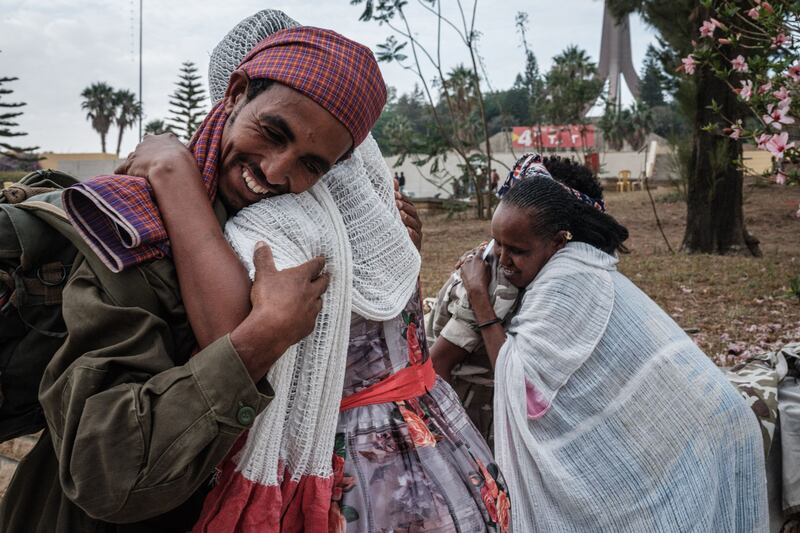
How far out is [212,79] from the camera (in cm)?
165

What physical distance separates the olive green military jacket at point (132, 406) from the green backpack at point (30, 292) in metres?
0.08

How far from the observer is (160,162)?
134 cm

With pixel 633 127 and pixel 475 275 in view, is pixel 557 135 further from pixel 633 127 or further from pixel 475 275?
pixel 633 127

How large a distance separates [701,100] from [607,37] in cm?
5872

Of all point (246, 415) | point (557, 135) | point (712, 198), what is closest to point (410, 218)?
point (246, 415)

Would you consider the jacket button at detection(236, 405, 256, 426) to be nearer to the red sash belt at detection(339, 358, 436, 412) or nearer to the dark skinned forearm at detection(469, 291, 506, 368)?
the red sash belt at detection(339, 358, 436, 412)

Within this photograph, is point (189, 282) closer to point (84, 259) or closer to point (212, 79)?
point (84, 259)

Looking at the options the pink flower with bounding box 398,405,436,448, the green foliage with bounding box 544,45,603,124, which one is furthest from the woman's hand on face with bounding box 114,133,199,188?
the green foliage with bounding box 544,45,603,124

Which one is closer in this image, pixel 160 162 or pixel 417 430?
pixel 160 162

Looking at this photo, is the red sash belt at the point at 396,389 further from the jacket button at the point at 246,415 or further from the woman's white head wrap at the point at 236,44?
the woman's white head wrap at the point at 236,44

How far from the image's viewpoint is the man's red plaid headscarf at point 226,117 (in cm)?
118

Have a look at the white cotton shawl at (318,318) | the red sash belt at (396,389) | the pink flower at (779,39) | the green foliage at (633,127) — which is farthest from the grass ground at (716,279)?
the green foliage at (633,127)

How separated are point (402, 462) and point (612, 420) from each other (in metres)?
1.84

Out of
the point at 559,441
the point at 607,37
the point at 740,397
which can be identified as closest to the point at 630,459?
the point at 559,441
